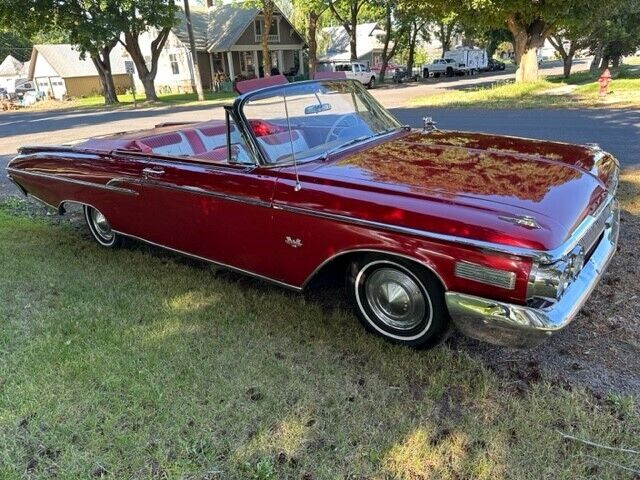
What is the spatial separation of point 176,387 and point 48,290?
77.3 inches

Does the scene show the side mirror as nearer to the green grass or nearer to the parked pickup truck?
the green grass

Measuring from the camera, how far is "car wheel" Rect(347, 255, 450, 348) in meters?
2.84

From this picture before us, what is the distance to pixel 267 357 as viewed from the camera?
10.3 ft

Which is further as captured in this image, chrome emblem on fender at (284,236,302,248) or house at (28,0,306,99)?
house at (28,0,306,99)

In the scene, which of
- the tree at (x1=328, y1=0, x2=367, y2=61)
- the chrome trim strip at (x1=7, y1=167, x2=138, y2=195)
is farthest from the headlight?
the tree at (x1=328, y1=0, x2=367, y2=61)

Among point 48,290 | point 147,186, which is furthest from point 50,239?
point 147,186

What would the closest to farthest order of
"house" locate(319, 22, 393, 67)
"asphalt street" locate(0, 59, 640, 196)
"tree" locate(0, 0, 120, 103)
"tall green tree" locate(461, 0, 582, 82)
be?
"asphalt street" locate(0, 59, 640, 196) → "tall green tree" locate(461, 0, 582, 82) → "tree" locate(0, 0, 120, 103) → "house" locate(319, 22, 393, 67)

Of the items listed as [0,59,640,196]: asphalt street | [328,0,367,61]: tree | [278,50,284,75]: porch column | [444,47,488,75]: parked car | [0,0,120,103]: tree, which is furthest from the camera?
[444,47,488,75]: parked car

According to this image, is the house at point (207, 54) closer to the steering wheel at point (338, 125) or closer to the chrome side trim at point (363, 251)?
the steering wheel at point (338, 125)

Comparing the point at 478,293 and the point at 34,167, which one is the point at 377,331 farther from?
the point at 34,167

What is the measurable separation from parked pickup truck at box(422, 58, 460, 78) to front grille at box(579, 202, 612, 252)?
42.7 metres

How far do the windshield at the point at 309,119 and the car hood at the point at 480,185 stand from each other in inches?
8.8

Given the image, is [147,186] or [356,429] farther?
[147,186]

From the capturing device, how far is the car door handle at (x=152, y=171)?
391cm
